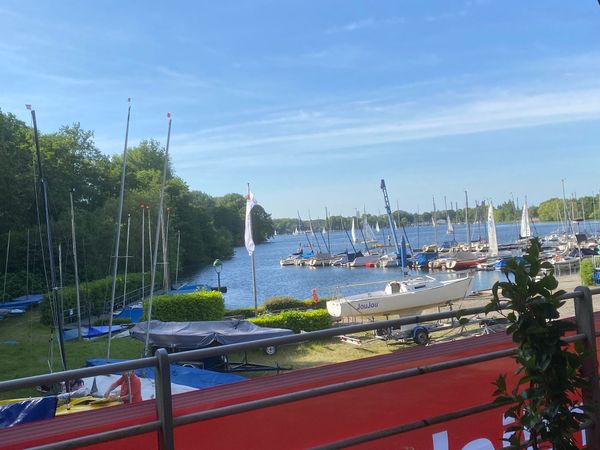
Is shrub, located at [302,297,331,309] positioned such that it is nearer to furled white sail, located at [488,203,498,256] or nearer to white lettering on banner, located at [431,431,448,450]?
white lettering on banner, located at [431,431,448,450]

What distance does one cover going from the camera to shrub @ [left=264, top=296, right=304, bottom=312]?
26906 mm

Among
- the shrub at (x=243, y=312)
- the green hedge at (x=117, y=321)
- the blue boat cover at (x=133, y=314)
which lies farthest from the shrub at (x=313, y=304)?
the green hedge at (x=117, y=321)

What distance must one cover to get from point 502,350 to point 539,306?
67 centimetres

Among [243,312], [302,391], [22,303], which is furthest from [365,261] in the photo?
[302,391]

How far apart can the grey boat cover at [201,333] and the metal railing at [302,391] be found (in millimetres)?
12797

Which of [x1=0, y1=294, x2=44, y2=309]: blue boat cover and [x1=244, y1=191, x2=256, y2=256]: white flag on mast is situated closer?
[x1=244, y1=191, x2=256, y2=256]: white flag on mast

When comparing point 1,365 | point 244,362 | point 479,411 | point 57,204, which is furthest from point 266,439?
point 57,204

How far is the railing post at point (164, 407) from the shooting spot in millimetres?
2295

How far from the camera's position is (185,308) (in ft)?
75.4

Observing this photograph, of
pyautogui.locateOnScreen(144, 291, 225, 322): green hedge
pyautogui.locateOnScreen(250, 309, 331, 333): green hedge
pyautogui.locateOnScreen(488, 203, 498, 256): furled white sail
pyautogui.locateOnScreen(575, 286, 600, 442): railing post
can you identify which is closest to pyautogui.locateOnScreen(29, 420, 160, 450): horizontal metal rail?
pyautogui.locateOnScreen(575, 286, 600, 442): railing post

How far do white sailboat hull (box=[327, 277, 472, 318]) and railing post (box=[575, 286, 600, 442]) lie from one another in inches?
Answer: 733

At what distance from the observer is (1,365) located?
17391 mm

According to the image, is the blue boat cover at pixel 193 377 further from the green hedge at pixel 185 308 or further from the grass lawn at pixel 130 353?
the green hedge at pixel 185 308

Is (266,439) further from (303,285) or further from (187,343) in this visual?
(303,285)
